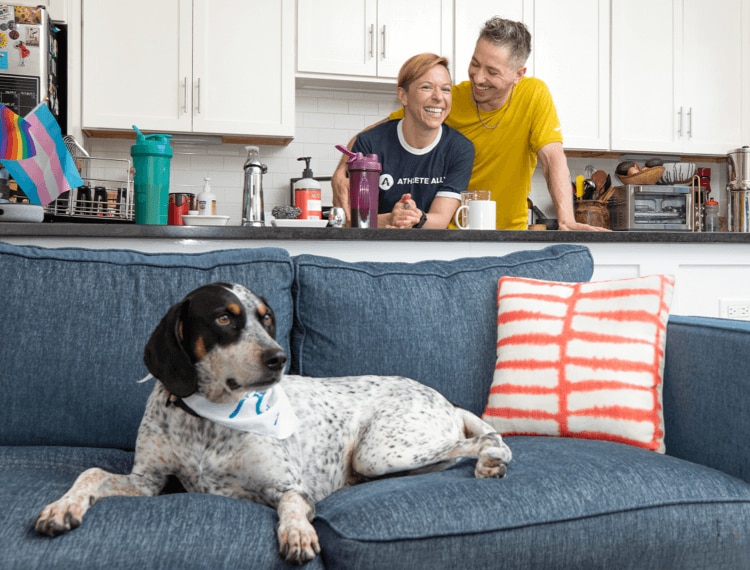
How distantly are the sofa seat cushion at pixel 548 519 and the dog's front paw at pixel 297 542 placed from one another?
42 mm

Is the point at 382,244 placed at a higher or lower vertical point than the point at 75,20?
Result: lower

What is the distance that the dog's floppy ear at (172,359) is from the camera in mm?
1454

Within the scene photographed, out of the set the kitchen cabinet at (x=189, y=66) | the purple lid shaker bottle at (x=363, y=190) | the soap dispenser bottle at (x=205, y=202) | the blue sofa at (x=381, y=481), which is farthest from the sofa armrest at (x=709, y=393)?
the kitchen cabinet at (x=189, y=66)

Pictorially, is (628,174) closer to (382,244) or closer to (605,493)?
(382,244)

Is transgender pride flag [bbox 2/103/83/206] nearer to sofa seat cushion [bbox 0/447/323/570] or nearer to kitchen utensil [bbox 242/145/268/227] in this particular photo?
kitchen utensil [bbox 242/145/268/227]

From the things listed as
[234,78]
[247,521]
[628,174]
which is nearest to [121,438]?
[247,521]

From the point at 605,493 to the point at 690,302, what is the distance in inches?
64.4

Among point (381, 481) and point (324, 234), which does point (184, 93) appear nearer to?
point (324, 234)

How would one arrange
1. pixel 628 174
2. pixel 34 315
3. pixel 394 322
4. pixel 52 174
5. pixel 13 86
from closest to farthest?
pixel 34 315 < pixel 394 322 < pixel 52 174 < pixel 13 86 < pixel 628 174

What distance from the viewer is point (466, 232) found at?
8.31ft

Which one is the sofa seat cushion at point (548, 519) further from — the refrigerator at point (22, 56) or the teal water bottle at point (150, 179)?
the refrigerator at point (22, 56)

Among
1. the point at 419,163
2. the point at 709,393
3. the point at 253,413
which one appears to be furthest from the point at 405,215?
the point at 253,413

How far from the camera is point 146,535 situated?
127 centimetres

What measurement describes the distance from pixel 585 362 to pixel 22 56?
11.1 feet
